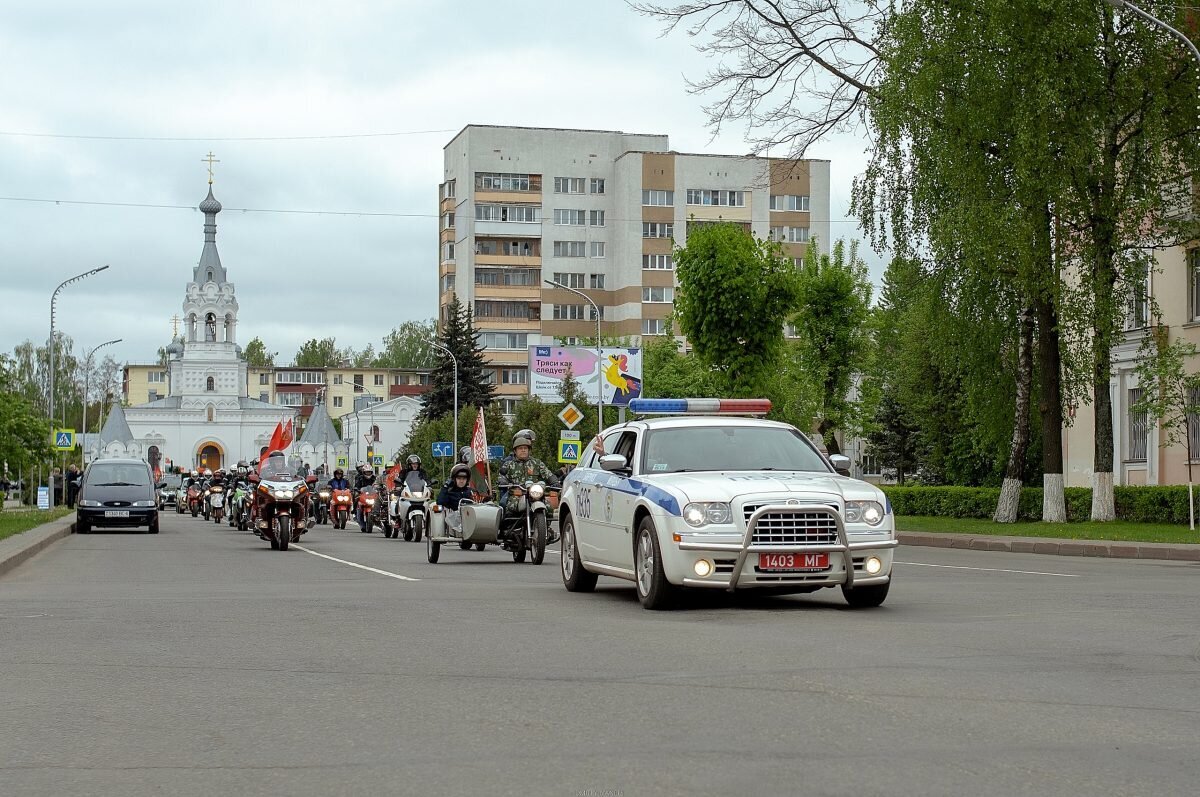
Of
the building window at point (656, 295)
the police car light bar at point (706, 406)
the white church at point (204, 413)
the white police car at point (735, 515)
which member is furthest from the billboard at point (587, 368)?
Answer: the white church at point (204, 413)

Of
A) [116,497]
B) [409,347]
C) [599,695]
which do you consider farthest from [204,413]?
[599,695]

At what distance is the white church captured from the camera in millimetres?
156250

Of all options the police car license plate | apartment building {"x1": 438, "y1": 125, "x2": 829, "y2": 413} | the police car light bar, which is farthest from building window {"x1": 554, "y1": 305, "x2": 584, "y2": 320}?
the police car license plate

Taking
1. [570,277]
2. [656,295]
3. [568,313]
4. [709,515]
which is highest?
[570,277]

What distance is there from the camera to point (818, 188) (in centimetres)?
12912

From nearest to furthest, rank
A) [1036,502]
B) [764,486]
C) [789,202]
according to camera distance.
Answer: [764,486]
[1036,502]
[789,202]

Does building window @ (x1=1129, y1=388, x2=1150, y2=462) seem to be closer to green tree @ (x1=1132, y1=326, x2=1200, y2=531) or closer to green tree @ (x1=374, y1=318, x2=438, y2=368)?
green tree @ (x1=1132, y1=326, x2=1200, y2=531)

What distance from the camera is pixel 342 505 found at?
4441 centimetres

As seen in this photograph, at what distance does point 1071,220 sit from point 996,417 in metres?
8.45

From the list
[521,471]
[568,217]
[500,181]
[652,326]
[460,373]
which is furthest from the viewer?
[568,217]

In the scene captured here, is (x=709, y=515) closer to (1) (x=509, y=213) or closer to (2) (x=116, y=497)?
(2) (x=116, y=497)

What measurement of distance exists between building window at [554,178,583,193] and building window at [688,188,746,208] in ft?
26.7

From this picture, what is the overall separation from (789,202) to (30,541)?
104157mm

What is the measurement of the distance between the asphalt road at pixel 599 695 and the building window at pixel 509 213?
10830cm
